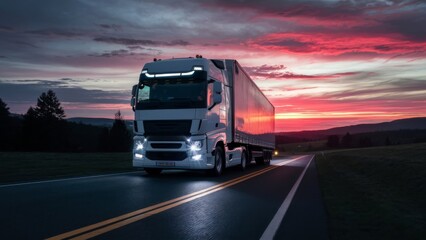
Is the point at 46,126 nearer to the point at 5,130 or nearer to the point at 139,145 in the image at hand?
the point at 5,130

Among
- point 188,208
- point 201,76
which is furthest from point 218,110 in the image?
point 188,208

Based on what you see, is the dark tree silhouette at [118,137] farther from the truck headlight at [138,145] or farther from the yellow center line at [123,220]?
the yellow center line at [123,220]

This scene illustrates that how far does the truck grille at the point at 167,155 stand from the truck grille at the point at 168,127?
717 mm

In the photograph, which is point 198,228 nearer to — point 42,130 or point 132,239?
point 132,239

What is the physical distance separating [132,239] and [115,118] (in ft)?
350

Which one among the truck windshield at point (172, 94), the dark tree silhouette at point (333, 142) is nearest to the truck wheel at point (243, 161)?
the truck windshield at point (172, 94)

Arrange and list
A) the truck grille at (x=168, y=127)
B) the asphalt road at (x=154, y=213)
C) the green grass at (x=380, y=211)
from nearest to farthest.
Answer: the asphalt road at (x=154, y=213) < the green grass at (x=380, y=211) < the truck grille at (x=168, y=127)

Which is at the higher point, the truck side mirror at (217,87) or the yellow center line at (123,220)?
the truck side mirror at (217,87)

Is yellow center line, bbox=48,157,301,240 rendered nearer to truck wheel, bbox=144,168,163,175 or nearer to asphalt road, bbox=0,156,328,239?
asphalt road, bbox=0,156,328,239

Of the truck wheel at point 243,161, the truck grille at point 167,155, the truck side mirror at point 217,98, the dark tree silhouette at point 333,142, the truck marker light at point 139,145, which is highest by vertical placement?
the dark tree silhouette at point 333,142

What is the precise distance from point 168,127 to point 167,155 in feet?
3.33

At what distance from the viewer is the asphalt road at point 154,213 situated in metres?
6.32

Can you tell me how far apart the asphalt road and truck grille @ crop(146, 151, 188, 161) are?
3.79 metres

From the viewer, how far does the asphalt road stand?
6.32 metres
